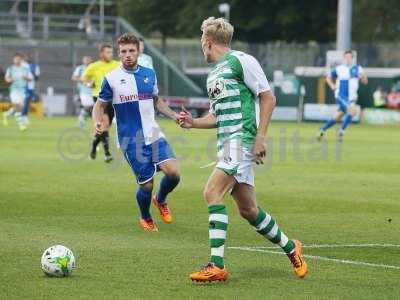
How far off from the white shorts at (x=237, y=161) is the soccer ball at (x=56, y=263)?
146cm

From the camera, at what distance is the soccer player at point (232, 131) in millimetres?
9422

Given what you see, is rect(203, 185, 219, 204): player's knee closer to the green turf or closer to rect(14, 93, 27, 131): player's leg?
the green turf

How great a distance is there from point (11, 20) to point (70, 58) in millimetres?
4726

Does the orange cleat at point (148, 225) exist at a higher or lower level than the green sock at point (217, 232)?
lower

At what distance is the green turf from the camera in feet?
30.2

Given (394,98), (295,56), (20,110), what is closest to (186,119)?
(20,110)

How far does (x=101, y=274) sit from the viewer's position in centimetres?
973

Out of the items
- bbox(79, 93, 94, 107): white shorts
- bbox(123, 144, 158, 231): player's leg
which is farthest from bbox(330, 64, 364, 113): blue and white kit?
bbox(123, 144, 158, 231): player's leg

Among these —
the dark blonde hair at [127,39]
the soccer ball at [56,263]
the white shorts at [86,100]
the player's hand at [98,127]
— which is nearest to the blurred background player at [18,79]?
the white shorts at [86,100]

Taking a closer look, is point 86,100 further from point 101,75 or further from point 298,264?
point 298,264

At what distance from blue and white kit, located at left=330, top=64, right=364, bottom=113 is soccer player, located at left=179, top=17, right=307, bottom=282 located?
23.1 metres

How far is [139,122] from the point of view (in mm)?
13312

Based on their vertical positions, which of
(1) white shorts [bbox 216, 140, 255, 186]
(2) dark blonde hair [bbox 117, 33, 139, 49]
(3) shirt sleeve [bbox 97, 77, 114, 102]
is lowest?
(1) white shorts [bbox 216, 140, 255, 186]

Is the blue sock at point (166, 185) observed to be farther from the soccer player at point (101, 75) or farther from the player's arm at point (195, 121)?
the soccer player at point (101, 75)
